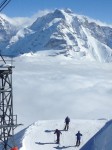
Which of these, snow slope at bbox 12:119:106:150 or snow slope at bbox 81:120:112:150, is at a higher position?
snow slope at bbox 81:120:112:150

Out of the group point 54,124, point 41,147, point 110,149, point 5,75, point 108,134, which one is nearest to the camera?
point 110,149

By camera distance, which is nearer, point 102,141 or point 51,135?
point 102,141

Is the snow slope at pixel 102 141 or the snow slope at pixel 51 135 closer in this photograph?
the snow slope at pixel 102 141

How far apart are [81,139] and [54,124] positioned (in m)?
5.44

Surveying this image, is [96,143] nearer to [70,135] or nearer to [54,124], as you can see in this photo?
[70,135]

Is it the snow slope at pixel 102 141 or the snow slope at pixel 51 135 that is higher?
the snow slope at pixel 102 141

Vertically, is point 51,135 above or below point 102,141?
below

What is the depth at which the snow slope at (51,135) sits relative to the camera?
38469 mm

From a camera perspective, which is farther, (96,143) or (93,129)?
(93,129)

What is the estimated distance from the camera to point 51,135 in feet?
135

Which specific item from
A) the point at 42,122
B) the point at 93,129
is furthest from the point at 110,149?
the point at 42,122

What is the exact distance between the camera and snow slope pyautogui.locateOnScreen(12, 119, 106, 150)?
126ft

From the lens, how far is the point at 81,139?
131 feet

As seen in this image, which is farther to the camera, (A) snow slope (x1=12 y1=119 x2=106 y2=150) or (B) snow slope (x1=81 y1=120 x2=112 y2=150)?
(A) snow slope (x1=12 y1=119 x2=106 y2=150)
